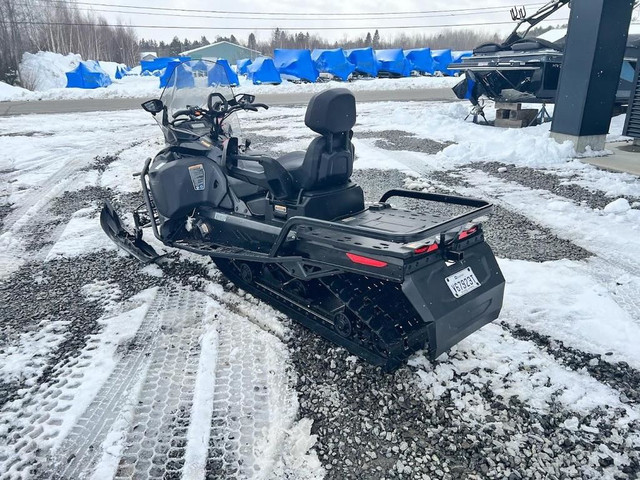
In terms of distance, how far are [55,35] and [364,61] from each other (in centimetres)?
2895

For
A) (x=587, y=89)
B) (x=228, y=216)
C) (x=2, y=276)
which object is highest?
(x=587, y=89)

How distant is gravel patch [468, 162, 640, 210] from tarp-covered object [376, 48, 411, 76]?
71.7 feet

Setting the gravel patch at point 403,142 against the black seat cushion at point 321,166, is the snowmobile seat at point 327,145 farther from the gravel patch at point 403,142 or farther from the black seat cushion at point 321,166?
the gravel patch at point 403,142

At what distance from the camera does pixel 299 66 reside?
82.7 ft

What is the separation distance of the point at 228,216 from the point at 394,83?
21.1m

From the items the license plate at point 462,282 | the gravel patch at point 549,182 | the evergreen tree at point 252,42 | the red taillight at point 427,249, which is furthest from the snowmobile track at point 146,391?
the evergreen tree at point 252,42

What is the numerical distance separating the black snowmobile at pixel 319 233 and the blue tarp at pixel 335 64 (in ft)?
76.7

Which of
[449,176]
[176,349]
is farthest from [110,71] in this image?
[176,349]

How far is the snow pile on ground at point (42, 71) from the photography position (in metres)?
26.6

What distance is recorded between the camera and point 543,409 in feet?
7.55

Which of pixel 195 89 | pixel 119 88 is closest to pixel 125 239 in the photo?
pixel 195 89

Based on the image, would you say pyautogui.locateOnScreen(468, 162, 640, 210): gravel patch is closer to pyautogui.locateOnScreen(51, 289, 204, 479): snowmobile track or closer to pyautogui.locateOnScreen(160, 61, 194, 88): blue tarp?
pyautogui.locateOnScreen(160, 61, 194, 88): blue tarp

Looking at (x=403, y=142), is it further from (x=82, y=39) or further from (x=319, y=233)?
(x=82, y=39)

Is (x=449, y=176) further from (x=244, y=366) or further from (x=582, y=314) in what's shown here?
(x=244, y=366)
